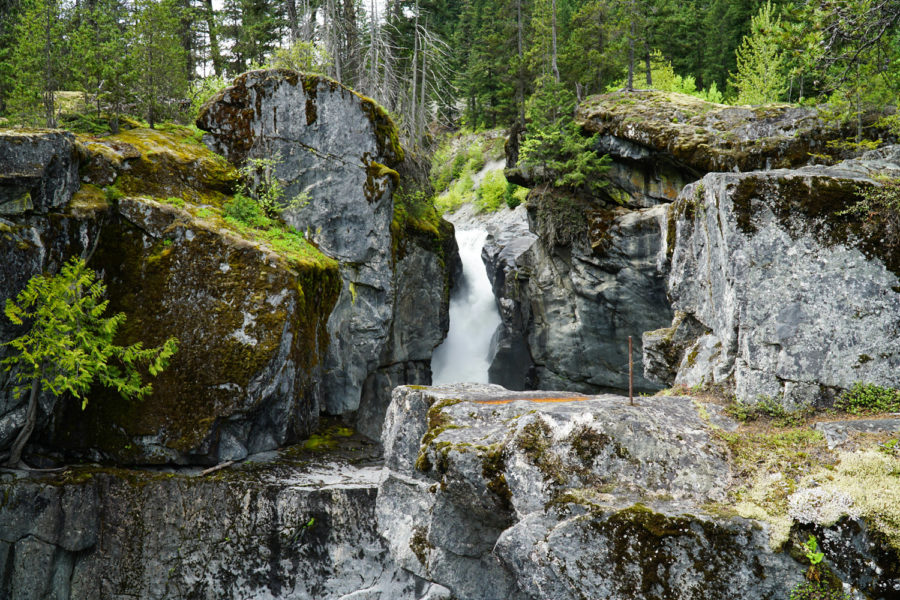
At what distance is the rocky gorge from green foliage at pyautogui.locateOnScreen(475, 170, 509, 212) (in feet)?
41.4

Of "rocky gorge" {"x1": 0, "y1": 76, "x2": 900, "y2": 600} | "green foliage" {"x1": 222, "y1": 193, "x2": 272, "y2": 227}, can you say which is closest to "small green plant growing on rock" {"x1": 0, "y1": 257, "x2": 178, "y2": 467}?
"rocky gorge" {"x1": 0, "y1": 76, "x2": 900, "y2": 600}

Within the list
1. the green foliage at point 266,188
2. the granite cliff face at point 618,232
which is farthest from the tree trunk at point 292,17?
the granite cliff face at point 618,232

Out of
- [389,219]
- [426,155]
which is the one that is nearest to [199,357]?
[389,219]

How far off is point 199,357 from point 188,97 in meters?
13.4

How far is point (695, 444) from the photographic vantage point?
6840 millimetres

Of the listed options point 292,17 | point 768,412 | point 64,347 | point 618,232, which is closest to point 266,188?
point 64,347

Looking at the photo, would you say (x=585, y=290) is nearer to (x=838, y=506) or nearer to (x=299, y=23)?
(x=838, y=506)

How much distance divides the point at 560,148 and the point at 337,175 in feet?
32.0

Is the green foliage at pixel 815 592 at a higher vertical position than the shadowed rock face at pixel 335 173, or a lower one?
lower

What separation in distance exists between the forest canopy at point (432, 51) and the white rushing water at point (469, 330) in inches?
305

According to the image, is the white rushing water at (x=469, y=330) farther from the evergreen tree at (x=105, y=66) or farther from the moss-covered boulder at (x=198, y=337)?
the evergreen tree at (x=105, y=66)

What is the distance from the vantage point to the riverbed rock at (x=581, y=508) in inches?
229

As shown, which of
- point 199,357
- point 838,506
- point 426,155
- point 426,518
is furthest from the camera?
point 426,155

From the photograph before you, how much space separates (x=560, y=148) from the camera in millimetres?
22406
